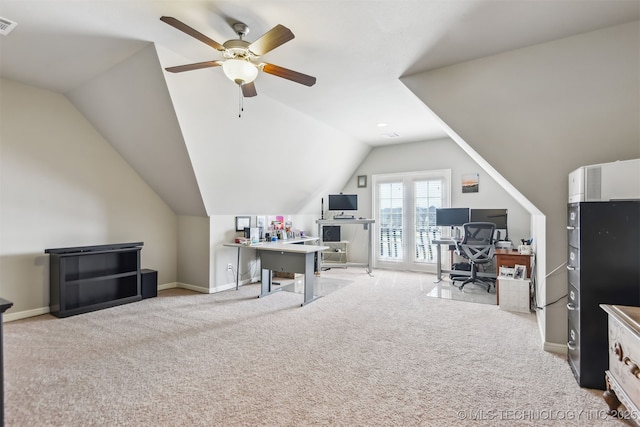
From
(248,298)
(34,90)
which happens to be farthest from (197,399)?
(34,90)

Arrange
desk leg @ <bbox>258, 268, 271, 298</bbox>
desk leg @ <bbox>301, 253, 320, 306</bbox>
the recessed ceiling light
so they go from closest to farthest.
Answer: desk leg @ <bbox>301, 253, 320, 306</bbox> → desk leg @ <bbox>258, 268, 271, 298</bbox> → the recessed ceiling light

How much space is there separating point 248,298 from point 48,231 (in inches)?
101

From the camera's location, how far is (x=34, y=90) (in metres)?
3.70

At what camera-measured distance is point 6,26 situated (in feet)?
8.10

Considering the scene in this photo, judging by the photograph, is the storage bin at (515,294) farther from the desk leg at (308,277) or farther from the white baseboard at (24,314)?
the white baseboard at (24,314)

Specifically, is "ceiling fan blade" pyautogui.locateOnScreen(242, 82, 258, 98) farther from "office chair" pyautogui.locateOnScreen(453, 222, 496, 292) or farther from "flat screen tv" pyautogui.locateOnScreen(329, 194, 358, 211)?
"flat screen tv" pyautogui.locateOnScreen(329, 194, 358, 211)

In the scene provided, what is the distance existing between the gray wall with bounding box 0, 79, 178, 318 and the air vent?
4.32 ft

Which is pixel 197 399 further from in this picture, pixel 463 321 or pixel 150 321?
pixel 463 321

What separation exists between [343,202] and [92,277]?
4503mm

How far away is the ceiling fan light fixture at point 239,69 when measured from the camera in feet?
7.84

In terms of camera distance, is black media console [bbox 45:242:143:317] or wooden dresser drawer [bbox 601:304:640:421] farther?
black media console [bbox 45:242:143:317]

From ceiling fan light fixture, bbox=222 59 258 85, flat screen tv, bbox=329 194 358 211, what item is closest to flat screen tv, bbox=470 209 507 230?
flat screen tv, bbox=329 194 358 211

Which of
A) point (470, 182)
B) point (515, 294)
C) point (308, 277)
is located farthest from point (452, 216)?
point (308, 277)

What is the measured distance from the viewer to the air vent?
94.6 inches
